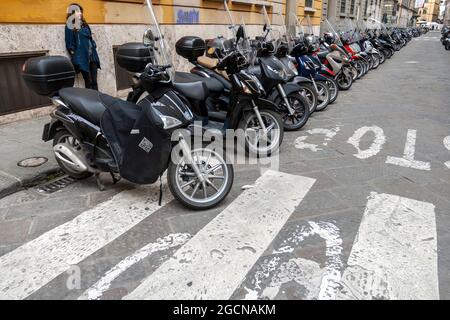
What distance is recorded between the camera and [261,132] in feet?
14.6

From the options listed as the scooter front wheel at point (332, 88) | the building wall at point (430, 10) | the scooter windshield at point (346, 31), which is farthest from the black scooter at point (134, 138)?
the building wall at point (430, 10)

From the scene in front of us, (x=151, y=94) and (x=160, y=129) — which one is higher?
(x=151, y=94)

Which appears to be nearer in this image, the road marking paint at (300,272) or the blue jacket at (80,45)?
the road marking paint at (300,272)

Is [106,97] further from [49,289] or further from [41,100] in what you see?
[41,100]

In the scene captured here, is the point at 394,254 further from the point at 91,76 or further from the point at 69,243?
the point at 91,76

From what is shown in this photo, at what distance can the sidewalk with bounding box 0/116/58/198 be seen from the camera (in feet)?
11.6

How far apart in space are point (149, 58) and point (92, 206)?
136cm

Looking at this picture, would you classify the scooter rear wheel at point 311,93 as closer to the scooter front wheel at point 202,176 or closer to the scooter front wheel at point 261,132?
the scooter front wheel at point 261,132

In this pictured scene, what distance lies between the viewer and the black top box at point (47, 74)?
3240 millimetres

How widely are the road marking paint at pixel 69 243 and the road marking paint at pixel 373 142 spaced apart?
2500 mm

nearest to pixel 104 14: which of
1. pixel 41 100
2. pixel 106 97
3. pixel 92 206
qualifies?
pixel 41 100

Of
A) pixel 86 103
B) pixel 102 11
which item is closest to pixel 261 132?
pixel 86 103

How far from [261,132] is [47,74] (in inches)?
92.8

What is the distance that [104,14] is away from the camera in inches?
268
